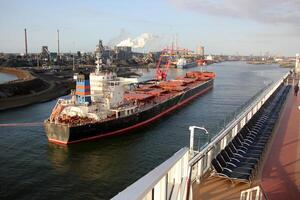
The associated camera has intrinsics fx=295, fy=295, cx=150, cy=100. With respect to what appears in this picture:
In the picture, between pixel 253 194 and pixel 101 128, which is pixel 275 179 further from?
pixel 101 128

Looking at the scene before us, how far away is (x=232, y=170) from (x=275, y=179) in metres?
1.47

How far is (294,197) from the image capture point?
8109 mm

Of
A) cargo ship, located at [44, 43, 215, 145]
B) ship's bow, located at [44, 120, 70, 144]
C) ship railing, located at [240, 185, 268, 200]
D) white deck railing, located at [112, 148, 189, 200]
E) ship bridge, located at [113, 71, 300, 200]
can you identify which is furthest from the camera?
cargo ship, located at [44, 43, 215, 145]

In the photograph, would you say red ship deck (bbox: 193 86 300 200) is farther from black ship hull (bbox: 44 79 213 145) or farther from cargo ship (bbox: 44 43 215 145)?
cargo ship (bbox: 44 43 215 145)

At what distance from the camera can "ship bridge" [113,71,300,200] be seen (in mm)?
4062

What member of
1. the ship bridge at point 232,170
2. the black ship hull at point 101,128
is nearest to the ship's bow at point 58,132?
the black ship hull at point 101,128

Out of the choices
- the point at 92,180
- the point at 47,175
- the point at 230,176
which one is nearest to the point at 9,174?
the point at 47,175

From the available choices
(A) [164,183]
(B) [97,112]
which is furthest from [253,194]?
(B) [97,112]

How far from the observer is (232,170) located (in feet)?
29.9

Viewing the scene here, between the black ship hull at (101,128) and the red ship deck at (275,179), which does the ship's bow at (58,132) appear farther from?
the red ship deck at (275,179)

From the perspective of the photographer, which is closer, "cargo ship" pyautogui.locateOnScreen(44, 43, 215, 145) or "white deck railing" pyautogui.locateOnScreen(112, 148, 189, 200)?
"white deck railing" pyautogui.locateOnScreen(112, 148, 189, 200)

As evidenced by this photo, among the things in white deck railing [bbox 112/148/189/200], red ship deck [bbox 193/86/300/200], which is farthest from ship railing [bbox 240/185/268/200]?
white deck railing [bbox 112/148/189/200]

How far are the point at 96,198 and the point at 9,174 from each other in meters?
5.97

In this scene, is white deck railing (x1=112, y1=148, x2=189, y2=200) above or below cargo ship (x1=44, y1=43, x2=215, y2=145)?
above
